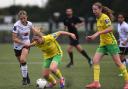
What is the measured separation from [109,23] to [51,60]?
5.99 feet

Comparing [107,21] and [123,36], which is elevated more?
[107,21]

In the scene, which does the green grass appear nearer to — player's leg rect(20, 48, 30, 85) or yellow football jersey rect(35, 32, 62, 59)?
player's leg rect(20, 48, 30, 85)

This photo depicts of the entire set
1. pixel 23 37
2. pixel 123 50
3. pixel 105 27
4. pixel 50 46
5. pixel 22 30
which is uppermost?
pixel 105 27

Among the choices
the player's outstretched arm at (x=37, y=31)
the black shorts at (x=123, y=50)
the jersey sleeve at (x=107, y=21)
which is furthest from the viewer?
the black shorts at (x=123, y=50)

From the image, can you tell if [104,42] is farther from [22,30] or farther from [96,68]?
[22,30]

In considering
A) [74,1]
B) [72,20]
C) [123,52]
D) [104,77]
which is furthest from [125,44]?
[74,1]

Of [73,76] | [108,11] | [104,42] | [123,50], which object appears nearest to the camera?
[104,42]

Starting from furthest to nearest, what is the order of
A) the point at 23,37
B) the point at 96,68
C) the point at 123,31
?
the point at 123,31 → the point at 23,37 → the point at 96,68

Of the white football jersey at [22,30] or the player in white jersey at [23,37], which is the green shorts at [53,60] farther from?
the white football jersey at [22,30]

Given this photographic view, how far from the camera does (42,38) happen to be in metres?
14.8

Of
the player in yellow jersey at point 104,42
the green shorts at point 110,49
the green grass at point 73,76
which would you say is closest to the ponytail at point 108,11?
the player in yellow jersey at point 104,42

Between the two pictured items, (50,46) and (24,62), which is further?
(24,62)

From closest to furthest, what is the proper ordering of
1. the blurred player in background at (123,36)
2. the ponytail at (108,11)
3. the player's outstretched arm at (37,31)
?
the player's outstretched arm at (37,31)
the ponytail at (108,11)
the blurred player in background at (123,36)

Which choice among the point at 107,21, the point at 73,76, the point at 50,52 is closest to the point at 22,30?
the point at 50,52
